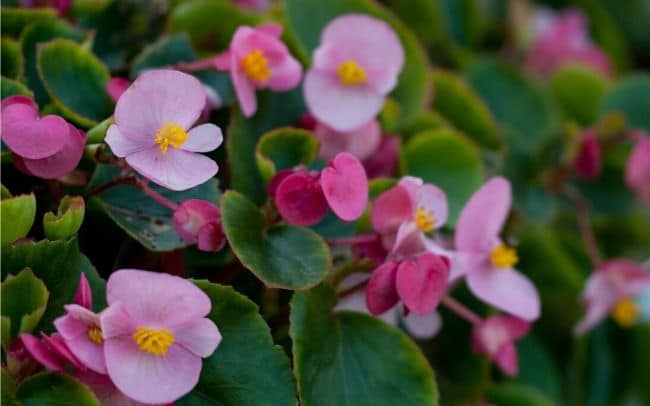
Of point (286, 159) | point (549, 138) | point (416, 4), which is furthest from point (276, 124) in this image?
point (416, 4)

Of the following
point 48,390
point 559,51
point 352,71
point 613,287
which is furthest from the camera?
point 559,51

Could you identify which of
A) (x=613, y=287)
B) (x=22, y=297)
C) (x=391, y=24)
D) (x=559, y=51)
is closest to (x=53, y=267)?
(x=22, y=297)

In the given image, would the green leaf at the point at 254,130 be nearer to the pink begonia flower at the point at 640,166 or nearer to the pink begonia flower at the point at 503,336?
the pink begonia flower at the point at 503,336

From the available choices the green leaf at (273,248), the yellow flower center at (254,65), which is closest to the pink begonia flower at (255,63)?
the yellow flower center at (254,65)

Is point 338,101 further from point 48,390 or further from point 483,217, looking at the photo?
point 48,390

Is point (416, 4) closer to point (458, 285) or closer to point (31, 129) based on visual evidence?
point (458, 285)

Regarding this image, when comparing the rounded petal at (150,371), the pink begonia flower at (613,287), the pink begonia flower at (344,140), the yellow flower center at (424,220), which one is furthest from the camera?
the pink begonia flower at (613,287)
